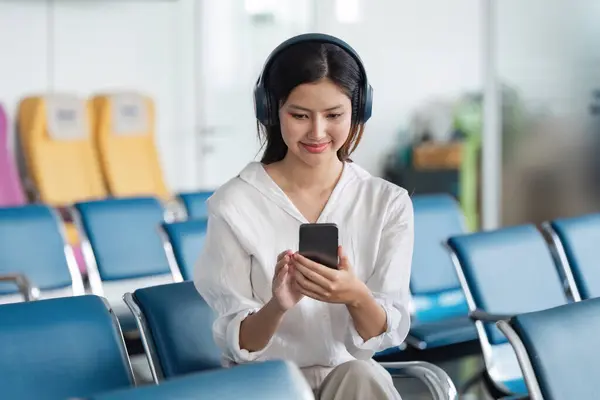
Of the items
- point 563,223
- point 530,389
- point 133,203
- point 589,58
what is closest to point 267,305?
point 530,389

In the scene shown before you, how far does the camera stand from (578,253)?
286cm

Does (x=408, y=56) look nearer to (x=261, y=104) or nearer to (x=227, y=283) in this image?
(x=261, y=104)

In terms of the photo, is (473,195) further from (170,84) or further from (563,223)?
(563,223)

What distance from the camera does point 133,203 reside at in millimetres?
3729

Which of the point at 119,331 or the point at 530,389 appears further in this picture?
the point at 119,331

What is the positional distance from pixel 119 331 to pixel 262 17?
5999mm

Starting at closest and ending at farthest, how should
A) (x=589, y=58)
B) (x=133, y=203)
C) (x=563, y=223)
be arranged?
(x=563, y=223) < (x=133, y=203) < (x=589, y=58)

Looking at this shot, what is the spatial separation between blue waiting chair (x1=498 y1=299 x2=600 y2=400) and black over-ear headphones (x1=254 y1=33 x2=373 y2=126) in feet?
1.73

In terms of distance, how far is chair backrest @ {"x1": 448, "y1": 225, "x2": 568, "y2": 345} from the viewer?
8.53ft

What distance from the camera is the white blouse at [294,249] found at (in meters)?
1.73

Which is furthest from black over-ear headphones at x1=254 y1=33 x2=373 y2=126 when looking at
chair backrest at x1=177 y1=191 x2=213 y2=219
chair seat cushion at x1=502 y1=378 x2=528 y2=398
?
chair backrest at x1=177 y1=191 x2=213 y2=219

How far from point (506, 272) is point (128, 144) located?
15.1ft

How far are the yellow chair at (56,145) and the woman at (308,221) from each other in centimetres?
476

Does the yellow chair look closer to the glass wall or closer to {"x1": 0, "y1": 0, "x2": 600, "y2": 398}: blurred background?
{"x1": 0, "y1": 0, "x2": 600, "y2": 398}: blurred background
